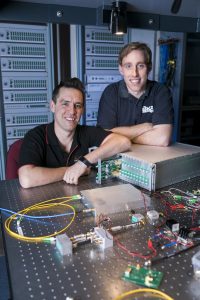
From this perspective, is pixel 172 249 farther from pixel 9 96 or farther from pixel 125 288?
pixel 9 96

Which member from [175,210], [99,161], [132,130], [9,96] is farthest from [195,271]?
[9,96]

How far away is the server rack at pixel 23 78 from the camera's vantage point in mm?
2637

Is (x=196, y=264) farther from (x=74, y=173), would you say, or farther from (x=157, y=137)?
(x=157, y=137)

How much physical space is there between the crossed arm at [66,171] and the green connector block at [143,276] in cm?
74

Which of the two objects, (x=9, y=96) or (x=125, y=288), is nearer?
(x=125, y=288)

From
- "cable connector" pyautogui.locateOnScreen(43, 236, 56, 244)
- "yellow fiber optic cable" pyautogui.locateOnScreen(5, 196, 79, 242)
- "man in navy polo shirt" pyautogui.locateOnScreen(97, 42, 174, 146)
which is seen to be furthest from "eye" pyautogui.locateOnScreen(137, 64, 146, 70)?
"cable connector" pyautogui.locateOnScreen(43, 236, 56, 244)

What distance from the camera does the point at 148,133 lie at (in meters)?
1.85

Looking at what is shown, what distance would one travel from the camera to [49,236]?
997mm

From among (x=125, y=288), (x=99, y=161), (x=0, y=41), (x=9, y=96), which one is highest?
(x=0, y=41)

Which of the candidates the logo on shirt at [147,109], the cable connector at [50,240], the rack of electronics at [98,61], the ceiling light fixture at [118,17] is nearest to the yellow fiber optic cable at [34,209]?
the cable connector at [50,240]

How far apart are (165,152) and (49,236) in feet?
2.75

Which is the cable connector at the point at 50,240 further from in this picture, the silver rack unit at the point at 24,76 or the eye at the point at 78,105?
the silver rack unit at the point at 24,76

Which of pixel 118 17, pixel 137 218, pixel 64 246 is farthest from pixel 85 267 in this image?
pixel 118 17

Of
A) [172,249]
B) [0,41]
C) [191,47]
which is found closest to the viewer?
[172,249]
